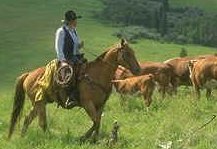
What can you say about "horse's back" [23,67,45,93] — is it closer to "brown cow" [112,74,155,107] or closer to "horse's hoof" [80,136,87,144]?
"horse's hoof" [80,136,87,144]

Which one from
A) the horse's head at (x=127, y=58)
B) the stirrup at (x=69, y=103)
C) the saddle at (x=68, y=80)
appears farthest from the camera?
the horse's head at (x=127, y=58)

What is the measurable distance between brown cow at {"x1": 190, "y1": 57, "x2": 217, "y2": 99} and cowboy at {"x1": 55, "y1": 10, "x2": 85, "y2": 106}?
6988 mm

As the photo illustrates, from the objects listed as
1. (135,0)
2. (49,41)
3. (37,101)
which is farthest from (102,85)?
(135,0)

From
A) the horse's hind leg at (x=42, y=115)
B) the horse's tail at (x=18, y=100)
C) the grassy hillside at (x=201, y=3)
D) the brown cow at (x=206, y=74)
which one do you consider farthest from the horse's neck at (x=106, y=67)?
the grassy hillside at (x=201, y=3)

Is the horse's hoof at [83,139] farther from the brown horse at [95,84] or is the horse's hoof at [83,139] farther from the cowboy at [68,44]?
the cowboy at [68,44]

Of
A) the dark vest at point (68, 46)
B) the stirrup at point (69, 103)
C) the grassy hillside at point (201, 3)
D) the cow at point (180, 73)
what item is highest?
the dark vest at point (68, 46)

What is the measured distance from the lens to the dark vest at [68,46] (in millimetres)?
15898

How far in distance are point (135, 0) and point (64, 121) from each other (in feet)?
260

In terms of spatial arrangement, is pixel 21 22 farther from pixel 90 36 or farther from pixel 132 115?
pixel 132 115

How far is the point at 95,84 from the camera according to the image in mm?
15656

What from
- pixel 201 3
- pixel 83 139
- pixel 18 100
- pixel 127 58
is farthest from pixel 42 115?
pixel 201 3

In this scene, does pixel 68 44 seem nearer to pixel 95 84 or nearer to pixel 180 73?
pixel 95 84

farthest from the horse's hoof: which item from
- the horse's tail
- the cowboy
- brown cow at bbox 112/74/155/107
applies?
brown cow at bbox 112/74/155/107

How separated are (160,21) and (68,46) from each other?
72.4 metres
